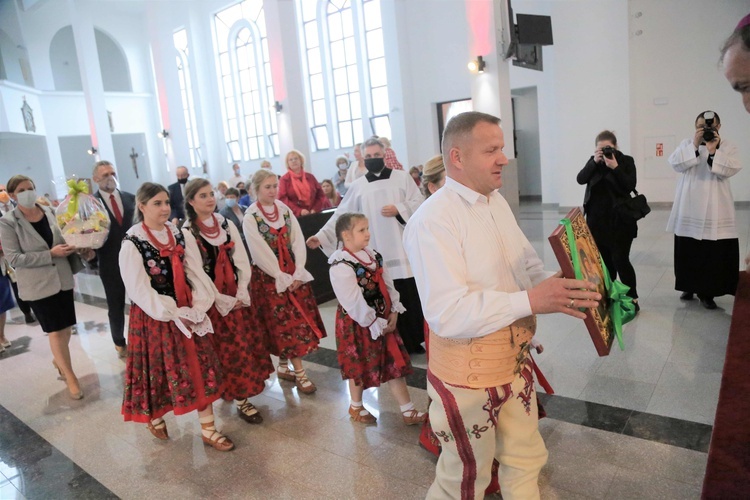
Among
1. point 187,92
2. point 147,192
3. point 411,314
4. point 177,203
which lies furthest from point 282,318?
point 187,92

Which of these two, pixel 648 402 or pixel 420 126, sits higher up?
pixel 420 126

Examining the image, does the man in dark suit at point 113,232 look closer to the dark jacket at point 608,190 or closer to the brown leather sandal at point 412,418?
the brown leather sandal at point 412,418

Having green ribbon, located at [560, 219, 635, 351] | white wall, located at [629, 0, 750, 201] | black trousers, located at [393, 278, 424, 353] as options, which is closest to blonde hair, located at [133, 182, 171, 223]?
black trousers, located at [393, 278, 424, 353]

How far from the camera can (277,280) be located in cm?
347

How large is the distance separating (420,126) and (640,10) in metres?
5.35

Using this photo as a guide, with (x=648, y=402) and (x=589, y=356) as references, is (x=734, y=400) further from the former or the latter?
(x=589, y=356)

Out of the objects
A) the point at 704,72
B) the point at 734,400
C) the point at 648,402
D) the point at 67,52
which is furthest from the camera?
the point at 67,52

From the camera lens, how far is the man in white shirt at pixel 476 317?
1.54 m

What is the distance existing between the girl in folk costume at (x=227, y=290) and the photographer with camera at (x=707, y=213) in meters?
3.72

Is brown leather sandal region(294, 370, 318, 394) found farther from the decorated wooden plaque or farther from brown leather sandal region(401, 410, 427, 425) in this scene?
the decorated wooden plaque

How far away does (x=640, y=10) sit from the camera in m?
9.55

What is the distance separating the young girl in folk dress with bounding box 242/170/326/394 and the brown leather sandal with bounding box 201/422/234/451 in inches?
28.0

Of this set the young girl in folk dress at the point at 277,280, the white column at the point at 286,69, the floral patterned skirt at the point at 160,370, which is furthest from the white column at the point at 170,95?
the floral patterned skirt at the point at 160,370

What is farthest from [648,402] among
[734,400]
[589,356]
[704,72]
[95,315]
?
[704,72]
